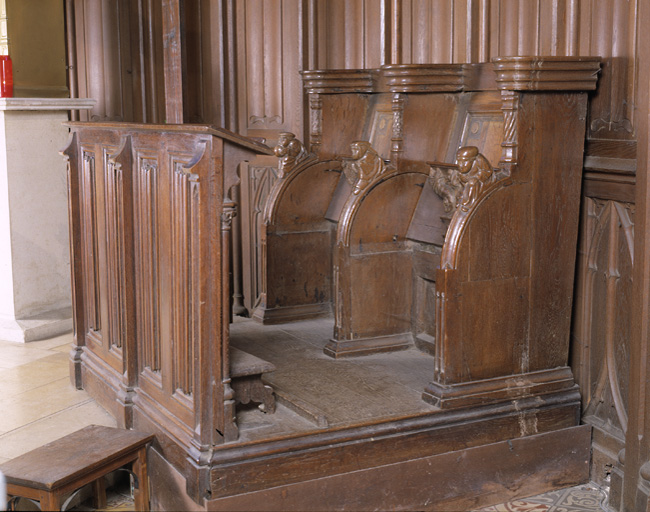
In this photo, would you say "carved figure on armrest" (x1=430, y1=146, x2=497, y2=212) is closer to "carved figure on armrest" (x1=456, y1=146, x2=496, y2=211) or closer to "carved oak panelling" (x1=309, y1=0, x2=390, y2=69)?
"carved figure on armrest" (x1=456, y1=146, x2=496, y2=211)

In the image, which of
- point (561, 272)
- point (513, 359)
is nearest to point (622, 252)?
point (561, 272)

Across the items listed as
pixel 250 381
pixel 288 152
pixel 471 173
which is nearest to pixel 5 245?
pixel 288 152

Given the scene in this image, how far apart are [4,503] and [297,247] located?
2.00m

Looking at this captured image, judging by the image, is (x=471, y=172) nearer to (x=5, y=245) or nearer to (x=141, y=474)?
(x=141, y=474)

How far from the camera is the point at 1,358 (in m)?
5.03

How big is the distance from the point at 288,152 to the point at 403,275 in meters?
A: 0.83

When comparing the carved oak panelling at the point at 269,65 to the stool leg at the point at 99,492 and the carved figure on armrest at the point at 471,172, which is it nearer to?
the carved figure on armrest at the point at 471,172

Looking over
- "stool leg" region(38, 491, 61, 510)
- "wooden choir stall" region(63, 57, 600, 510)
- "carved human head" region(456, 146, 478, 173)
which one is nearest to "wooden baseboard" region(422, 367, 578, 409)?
"wooden choir stall" region(63, 57, 600, 510)

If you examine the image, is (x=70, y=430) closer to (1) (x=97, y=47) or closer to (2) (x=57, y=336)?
(2) (x=57, y=336)

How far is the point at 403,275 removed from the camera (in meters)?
4.03

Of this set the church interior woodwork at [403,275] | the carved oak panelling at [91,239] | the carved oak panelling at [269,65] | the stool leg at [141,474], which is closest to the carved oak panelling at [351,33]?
the church interior woodwork at [403,275]

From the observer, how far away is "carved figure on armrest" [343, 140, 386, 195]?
3789 mm

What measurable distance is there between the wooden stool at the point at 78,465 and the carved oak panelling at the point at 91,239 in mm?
927

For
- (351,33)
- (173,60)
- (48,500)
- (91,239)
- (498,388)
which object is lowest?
(48,500)
